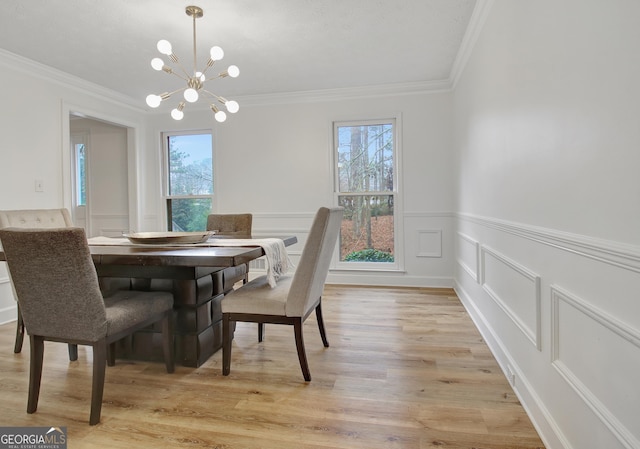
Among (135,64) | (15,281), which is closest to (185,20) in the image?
(135,64)

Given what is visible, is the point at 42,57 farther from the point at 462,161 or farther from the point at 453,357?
the point at 453,357

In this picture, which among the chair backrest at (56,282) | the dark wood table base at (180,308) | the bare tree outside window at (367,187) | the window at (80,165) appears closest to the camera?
the chair backrest at (56,282)

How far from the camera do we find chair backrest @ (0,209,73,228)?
2430 millimetres

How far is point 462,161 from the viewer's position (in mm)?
3633

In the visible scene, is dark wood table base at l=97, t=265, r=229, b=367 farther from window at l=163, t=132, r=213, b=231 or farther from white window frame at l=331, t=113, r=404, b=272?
window at l=163, t=132, r=213, b=231

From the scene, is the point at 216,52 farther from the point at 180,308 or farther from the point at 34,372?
the point at 34,372

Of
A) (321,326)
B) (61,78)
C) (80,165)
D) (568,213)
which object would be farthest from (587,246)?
(80,165)

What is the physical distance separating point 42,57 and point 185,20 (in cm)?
A: 172

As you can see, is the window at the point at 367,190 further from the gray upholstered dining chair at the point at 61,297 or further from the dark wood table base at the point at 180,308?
the gray upholstered dining chair at the point at 61,297

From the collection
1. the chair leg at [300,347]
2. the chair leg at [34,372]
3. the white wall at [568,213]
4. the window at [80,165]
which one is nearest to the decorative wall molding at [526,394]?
the white wall at [568,213]

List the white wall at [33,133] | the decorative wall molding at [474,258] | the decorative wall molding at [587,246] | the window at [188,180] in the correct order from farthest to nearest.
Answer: the window at [188,180] → the white wall at [33,133] → the decorative wall molding at [474,258] → the decorative wall molding at [587,246]

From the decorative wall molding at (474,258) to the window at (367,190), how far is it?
0.88m

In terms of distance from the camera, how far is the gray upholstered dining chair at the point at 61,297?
155 cm

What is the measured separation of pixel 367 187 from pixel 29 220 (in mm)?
3346
